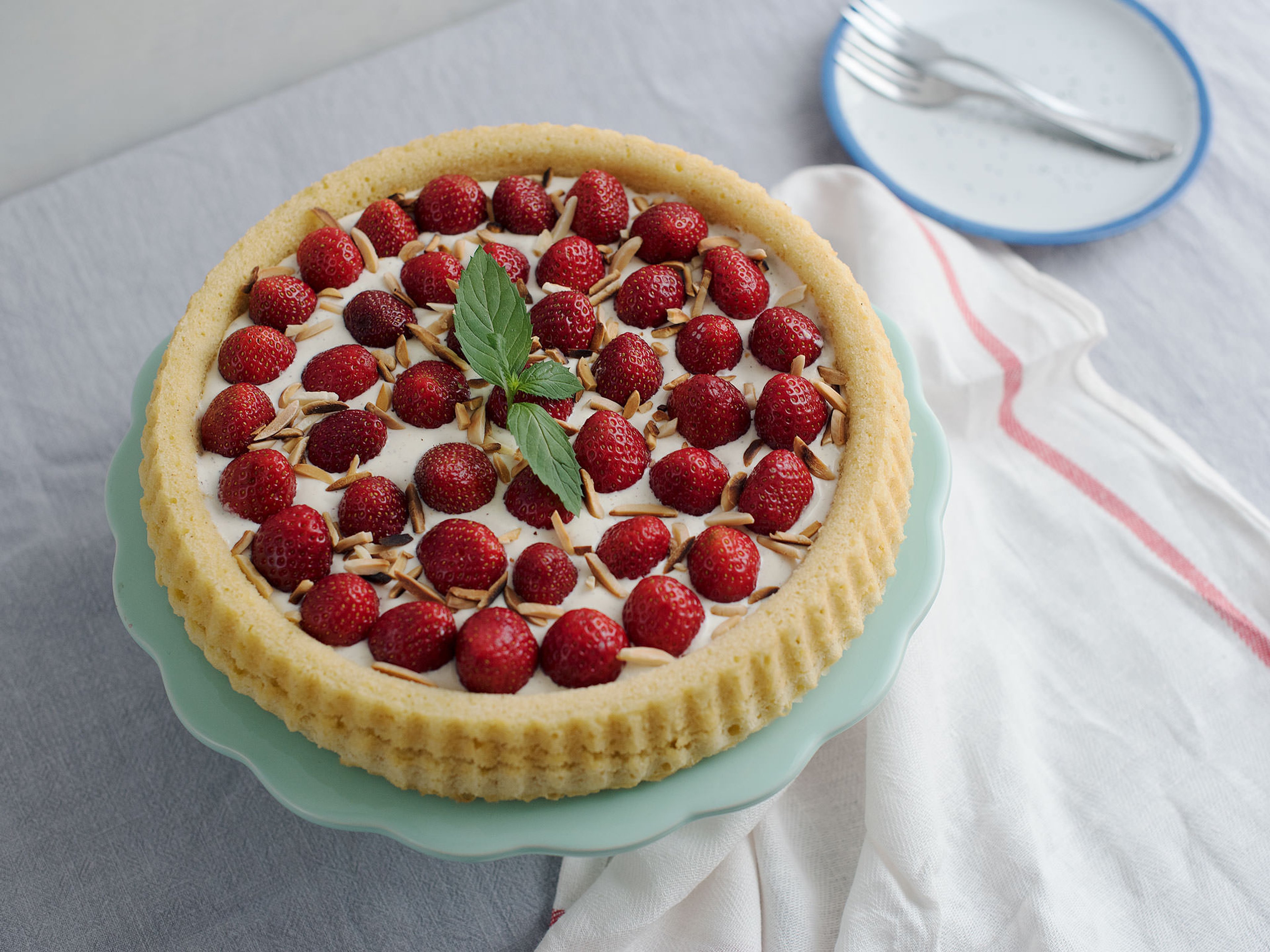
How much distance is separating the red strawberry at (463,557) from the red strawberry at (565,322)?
0.40 metres

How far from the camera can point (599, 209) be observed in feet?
6.72

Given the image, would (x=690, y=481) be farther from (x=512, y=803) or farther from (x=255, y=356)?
(x=255, y=356)

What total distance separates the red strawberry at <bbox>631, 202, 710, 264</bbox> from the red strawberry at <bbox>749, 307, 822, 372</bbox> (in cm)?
23

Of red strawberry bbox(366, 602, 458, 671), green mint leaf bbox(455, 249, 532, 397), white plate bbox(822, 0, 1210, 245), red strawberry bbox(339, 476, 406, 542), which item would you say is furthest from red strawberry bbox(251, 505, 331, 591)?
white plate bbox(822, 0, 1210, 245)

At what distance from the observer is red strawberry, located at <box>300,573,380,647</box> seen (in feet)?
5.29

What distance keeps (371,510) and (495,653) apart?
0.33 meters

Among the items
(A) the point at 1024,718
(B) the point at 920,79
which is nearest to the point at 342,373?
(A) the point at 1024,718

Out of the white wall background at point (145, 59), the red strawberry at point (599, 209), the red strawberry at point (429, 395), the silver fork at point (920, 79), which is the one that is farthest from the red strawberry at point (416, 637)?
the silver fork at point (920, 79)

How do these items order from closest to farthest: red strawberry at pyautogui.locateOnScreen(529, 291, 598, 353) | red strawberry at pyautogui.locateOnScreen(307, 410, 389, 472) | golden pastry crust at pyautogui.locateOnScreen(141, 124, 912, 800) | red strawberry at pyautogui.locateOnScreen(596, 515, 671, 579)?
golden pastry crust at pyautogui.locateOnScreen(141, 124, 912, 800)
red strawberry at pyautogui.locateOnScreen(596, 515, 671, 579)
red strawberry at pyautogui.locateOnScreen(307, 410, 389, 472)
red strawberry at pyautogui.locateOnScreen(529, 291, 598, 353)

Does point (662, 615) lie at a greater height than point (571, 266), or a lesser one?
lesser

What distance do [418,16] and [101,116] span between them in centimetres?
91

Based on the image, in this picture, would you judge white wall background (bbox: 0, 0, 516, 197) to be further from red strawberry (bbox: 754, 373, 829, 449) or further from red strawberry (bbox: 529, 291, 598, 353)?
red strawberry (bbox: 754, 373, 829, 449)

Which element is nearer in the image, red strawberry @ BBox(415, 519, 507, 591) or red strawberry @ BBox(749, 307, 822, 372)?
red strawberry @ BBox(415, 519, 507, 591)

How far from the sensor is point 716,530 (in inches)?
66.1
